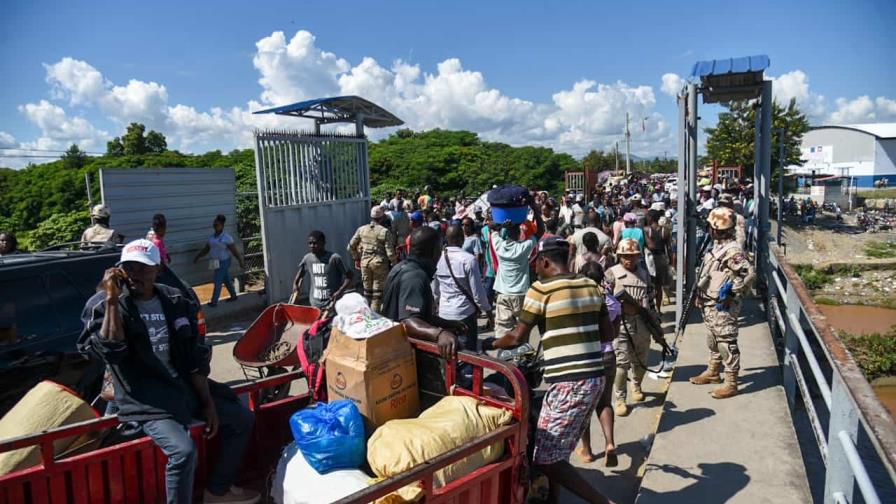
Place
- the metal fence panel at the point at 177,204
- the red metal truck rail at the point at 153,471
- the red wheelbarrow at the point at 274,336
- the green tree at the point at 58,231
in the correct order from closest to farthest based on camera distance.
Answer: the red metal truck rail at the point at 153,471 < the red wheelbarrow at the point at 274,336 < the metal fence panel at the point at 177,204 < the green tree at the point at 58,231

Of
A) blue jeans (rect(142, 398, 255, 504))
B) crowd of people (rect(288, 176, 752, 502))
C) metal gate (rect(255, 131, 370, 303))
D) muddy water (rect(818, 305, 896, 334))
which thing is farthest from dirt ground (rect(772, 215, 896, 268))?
blue jeans (rect(142, 398, 255, 504))

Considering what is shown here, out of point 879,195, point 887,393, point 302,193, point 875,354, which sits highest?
point 302,193

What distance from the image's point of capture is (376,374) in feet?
10.2

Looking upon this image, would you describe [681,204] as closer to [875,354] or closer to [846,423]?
[846,423]

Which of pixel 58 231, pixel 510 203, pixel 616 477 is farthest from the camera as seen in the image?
pixel 58 231

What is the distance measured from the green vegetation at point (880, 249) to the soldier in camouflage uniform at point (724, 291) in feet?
78.5

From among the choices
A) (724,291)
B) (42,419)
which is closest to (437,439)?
(42,419)

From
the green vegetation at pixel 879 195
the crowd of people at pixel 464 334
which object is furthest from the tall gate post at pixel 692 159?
the green vegetation at pixel 879 195

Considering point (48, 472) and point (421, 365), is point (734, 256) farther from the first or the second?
point (48, 472)

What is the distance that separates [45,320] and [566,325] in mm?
4190

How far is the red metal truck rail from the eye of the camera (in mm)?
2621

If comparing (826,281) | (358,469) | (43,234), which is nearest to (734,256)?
(358,469)

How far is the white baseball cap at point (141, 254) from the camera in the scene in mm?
2938

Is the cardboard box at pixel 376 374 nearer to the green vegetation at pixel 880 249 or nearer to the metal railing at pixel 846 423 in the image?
the metal railing at pixel 846 423
